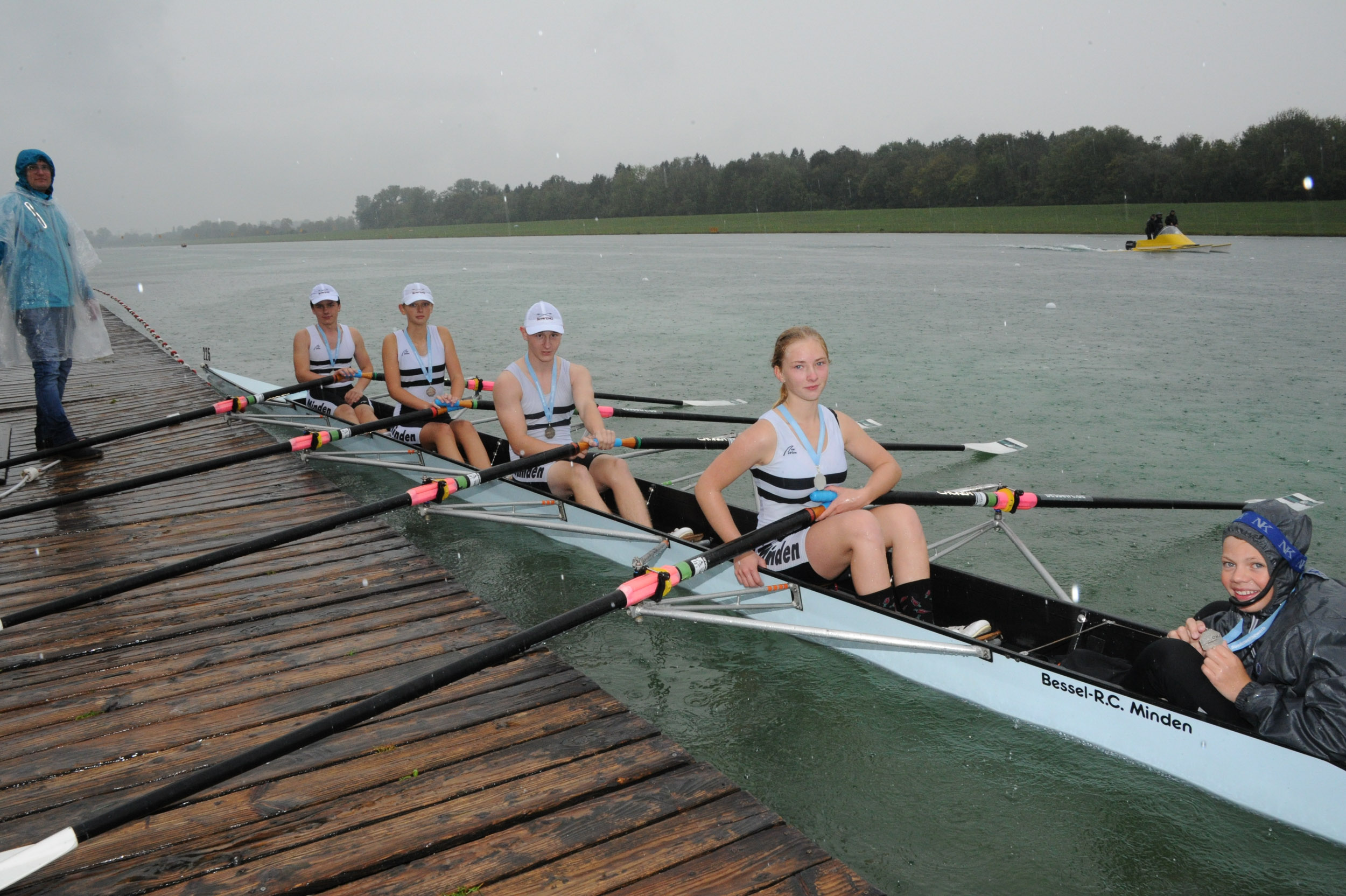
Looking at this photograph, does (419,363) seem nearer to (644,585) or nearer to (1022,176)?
(644,585)

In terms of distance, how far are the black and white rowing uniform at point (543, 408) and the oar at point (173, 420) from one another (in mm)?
2683

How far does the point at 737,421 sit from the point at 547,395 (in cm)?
180

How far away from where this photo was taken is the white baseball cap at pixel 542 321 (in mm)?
5434

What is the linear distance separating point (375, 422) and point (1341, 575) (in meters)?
6.43

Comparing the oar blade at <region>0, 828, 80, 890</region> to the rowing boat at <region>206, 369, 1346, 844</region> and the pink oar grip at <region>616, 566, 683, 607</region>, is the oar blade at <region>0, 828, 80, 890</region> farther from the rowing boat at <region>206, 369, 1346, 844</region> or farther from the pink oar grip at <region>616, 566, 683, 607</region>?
the rowing boat at <region>206, 369, 1346, 844</region>

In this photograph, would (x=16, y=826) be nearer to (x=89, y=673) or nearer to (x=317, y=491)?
(x=89, y=673)

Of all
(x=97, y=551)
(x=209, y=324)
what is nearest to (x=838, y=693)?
(x=97, y=551)

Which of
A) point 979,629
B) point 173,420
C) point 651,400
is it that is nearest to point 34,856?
point 979,629

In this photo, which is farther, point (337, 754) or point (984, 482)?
point (984, 482)

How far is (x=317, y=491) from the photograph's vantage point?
625 centimetres

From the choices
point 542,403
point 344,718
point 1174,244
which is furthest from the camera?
point 1174,244

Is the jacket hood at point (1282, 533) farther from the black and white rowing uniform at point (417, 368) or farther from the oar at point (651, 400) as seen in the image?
the black and white rowing uniform at point (417, 368)

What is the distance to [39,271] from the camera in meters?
6.40

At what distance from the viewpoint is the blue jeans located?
21.3 feet
